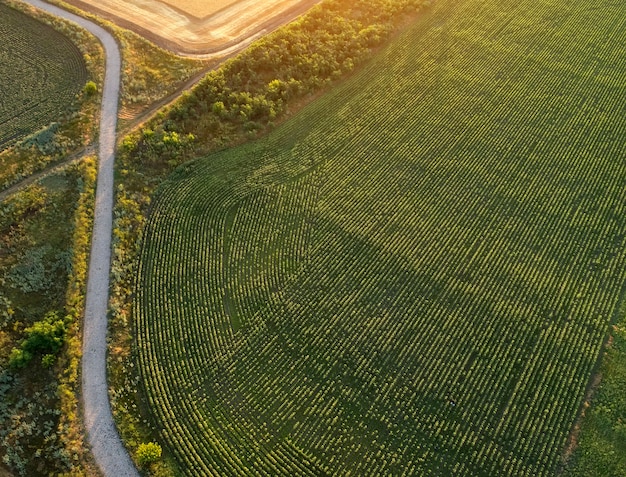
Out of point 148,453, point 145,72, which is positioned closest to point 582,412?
point 148,453

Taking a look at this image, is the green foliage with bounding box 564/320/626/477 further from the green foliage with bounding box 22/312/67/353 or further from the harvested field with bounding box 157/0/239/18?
the harvested field with bounding box 157/0/239/18

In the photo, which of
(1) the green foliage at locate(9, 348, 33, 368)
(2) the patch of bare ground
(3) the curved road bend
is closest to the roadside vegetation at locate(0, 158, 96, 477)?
(1) the green foliage at locate(9, 348, 33, 368)

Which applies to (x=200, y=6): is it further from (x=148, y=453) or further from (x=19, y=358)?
(x=148, y=453)

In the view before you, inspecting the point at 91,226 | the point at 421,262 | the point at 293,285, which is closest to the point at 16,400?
the point at 91,226

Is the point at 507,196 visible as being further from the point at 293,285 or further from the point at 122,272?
the point at 122,272

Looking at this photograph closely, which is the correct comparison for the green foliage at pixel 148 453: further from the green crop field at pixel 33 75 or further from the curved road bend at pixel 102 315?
the green crop field at pixel 33 75

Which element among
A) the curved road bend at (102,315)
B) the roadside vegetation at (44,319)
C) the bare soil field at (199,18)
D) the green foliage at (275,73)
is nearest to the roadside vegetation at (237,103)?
the green foliage at (275,73)
